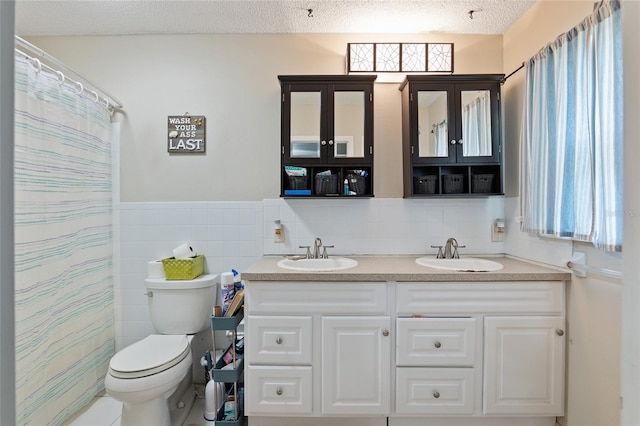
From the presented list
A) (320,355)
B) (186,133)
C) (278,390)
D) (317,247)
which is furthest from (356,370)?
(186,133)

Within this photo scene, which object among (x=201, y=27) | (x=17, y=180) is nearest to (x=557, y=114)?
(x=201, y=27)

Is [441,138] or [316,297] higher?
[441,138]

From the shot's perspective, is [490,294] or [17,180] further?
[490,294]

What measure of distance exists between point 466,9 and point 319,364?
2.32 metres

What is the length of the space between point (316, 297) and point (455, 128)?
1392mm

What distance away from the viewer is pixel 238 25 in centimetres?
199

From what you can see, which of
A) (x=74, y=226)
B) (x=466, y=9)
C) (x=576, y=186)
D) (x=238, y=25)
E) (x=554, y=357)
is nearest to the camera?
(x=576, y=186)

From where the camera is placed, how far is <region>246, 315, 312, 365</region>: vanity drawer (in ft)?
4.99

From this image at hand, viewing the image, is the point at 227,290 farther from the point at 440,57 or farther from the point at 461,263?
the point at 440,57

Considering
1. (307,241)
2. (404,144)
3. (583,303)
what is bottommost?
(583,303)

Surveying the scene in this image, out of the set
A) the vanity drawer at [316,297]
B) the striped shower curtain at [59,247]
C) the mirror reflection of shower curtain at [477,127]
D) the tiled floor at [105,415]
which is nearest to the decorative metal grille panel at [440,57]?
the mirror reflection of shower curtain at [477,127]

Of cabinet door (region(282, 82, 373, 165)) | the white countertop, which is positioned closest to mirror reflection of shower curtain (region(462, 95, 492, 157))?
cabinet door (region(282, 82, 373, 165))

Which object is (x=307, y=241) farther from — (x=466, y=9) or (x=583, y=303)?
(x=466, y=9)

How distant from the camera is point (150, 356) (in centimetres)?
157
